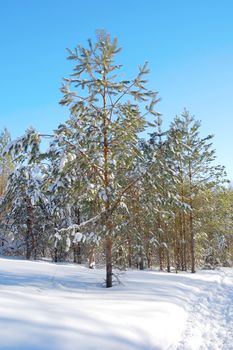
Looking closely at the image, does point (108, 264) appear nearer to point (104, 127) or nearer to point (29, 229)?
point (104, 127)

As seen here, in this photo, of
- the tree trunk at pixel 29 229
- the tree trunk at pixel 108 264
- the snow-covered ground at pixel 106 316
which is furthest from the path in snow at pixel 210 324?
the tree trunk at pixel 29 229

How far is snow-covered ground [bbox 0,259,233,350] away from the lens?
5.23m

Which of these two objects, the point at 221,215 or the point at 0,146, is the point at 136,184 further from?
the point at 0,146

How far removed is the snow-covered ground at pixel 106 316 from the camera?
523 centimetres

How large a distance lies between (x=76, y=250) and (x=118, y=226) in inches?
587

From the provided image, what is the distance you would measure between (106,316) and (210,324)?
119 inches

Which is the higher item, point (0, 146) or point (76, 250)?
point (0, 146)

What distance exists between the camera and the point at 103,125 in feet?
37.9

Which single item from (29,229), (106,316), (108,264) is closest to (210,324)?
(106,316)

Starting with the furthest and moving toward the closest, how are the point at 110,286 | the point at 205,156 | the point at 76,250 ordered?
the point at 76,250 < the point at 205,156 < the point at 110,286

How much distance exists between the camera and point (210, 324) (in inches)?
323

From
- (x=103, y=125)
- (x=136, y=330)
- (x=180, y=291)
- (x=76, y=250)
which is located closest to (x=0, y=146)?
(x=76, y=250)

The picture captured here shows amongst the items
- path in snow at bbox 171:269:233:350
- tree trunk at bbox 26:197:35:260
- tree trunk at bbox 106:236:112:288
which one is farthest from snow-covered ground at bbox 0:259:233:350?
tree trunk at bbox 26:197:35:260

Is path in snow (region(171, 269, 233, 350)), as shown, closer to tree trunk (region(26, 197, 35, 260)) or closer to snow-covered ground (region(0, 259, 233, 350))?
snow-covered ground (region(0, 259, 233, 350))
